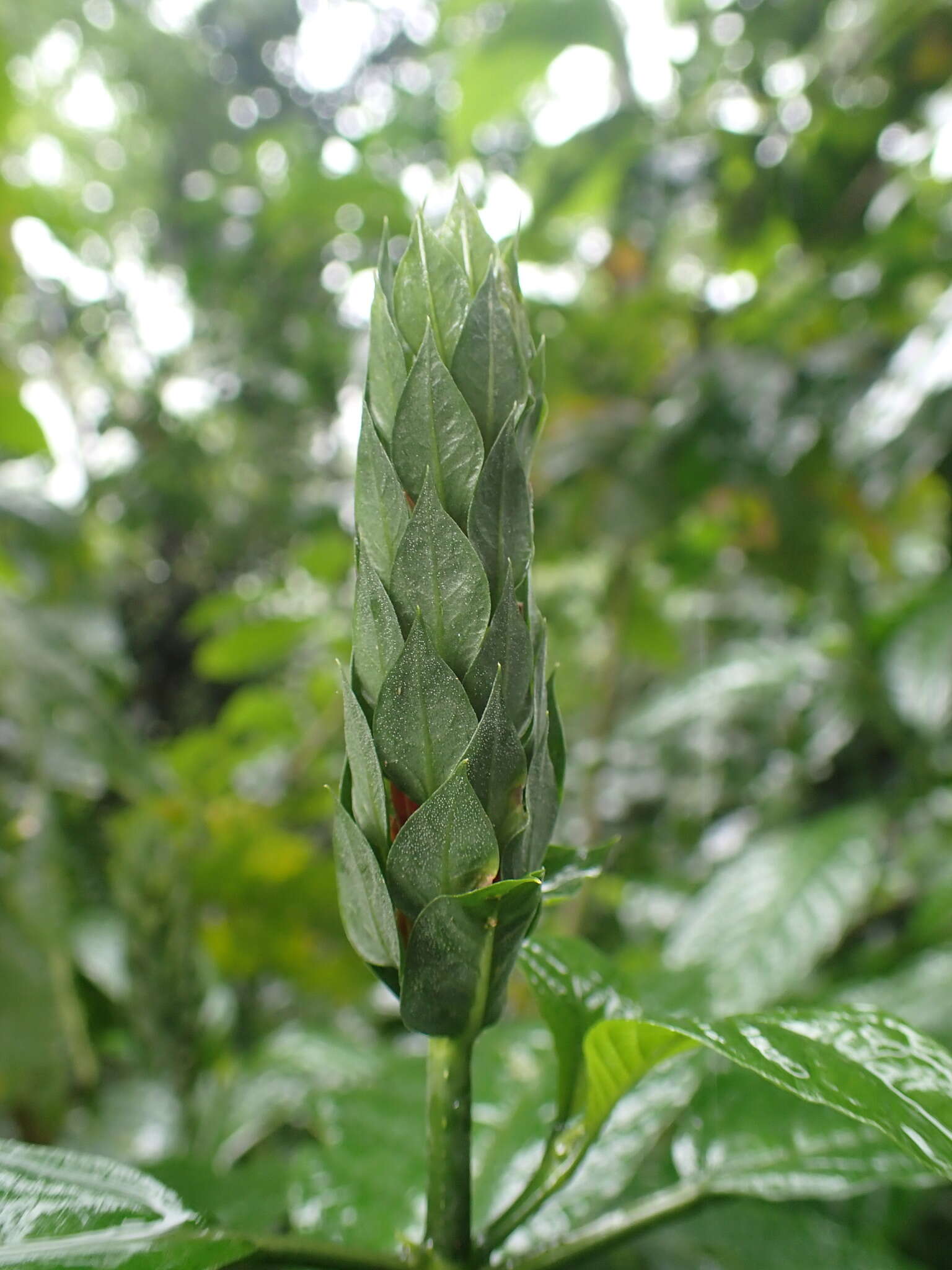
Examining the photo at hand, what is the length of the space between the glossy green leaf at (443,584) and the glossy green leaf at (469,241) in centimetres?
9

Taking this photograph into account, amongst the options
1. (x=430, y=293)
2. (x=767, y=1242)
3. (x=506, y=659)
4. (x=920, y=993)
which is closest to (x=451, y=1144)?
(x=506, y=659)

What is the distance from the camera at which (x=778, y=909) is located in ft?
2.58

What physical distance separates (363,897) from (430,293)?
173mm

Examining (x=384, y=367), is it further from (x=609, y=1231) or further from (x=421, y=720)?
(x=609, y=1231)

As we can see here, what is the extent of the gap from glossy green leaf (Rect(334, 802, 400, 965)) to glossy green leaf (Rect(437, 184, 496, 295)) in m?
0.17

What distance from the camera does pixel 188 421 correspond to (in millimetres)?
3391

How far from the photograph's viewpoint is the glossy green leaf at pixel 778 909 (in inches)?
28.3

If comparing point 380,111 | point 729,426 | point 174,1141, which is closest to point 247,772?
point 174,1141

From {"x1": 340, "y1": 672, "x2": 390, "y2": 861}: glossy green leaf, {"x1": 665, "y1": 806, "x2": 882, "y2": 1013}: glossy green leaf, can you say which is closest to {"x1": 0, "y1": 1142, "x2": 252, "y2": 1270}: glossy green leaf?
{"x1": 340, "y1": 672, "x2": 390, "y2": 861}: glossy green leaf

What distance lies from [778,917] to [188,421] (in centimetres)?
310

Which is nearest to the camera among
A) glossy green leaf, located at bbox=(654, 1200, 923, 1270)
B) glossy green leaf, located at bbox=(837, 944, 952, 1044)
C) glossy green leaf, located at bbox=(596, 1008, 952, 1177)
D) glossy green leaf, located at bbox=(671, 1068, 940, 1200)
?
glossy green leaf, located at bbox=(596, 1008, 952, 1177)

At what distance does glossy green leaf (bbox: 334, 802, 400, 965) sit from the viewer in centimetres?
25

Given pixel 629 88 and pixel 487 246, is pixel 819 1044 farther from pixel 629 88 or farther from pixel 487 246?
pixel 629 88

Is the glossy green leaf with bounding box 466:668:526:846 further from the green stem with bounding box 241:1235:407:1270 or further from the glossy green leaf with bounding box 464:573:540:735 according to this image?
the green stem with bounding box 241:1235:407:1270
